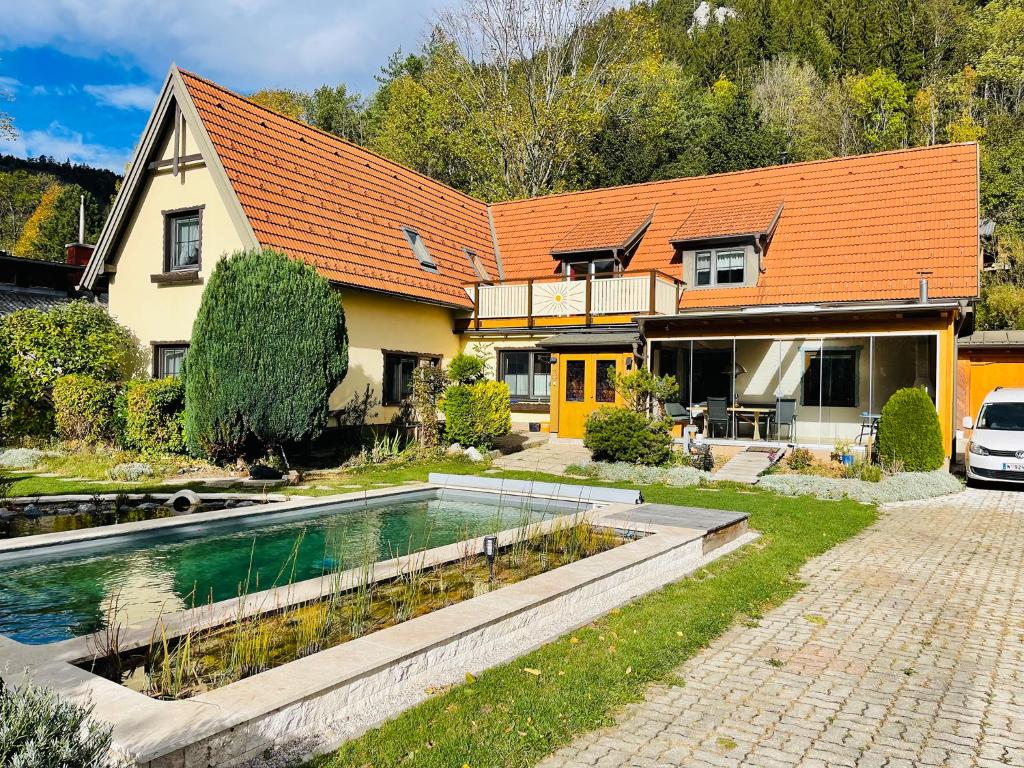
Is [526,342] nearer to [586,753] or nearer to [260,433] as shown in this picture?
[260,433]

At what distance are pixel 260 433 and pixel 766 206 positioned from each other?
16.1 m

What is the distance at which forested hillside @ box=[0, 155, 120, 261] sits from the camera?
52719 millimetres

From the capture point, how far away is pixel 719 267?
68.4 feet

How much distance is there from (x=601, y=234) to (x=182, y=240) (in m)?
12.0

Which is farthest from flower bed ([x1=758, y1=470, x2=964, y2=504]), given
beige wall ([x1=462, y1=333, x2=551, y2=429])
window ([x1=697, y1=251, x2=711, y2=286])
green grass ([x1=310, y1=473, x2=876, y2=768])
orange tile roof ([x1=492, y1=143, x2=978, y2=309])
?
beige wall ([x1=462, y1=333, x2=551, y2=429])

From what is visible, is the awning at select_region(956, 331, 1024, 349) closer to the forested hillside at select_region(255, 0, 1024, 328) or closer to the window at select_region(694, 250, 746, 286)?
the forested hillside at select_region(255, 0, 1024, 328)

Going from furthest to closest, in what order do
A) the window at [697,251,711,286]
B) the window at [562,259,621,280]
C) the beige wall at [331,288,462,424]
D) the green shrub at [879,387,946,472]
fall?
1. the window at [562,259,621,280]
2. the window at [697,251,711,286]
3. the beige wall at [331,288,462,424]
4. the green shrub at [879,387,946,472]

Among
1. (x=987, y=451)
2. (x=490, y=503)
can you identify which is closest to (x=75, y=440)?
(x=490, y=503)

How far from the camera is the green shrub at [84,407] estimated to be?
52.4ft

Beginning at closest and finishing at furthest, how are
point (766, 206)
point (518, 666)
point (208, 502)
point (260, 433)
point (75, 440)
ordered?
point (518, 666), point (208, 502), point (260, 433), point (75, 440), point (766, 206)

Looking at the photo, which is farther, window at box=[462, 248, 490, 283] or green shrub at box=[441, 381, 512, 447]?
window at box=[462, 248, 490, 283]

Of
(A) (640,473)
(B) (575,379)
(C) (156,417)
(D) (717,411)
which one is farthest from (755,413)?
(C) (156,417)

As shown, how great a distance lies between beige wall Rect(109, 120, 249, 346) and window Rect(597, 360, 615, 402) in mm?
9728

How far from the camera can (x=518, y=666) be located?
16.2ft
